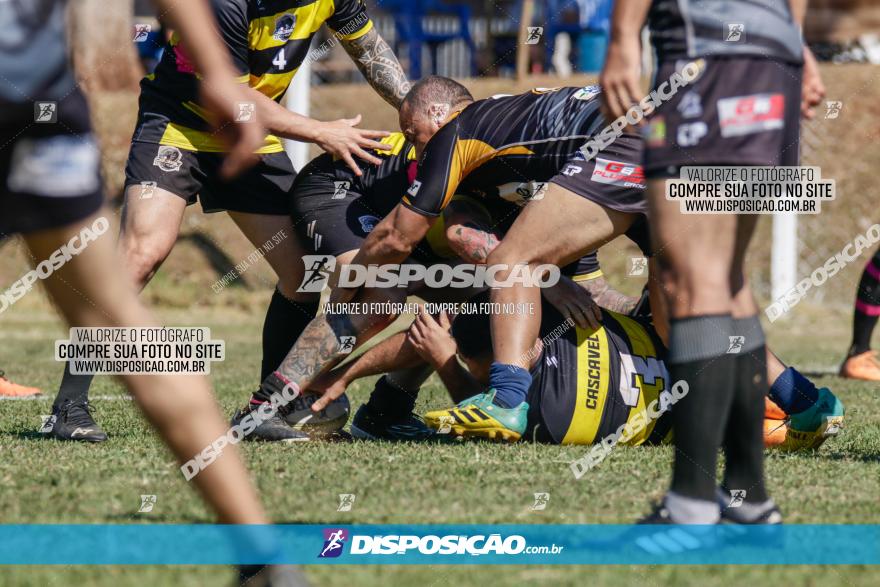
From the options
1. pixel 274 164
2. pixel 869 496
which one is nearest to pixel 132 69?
pixel 274 164

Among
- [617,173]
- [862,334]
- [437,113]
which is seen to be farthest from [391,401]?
[862,334]

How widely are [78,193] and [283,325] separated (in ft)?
9.74

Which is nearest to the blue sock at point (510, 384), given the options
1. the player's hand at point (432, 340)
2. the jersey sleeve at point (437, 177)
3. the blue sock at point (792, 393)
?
the player's hand at point (432, 340)

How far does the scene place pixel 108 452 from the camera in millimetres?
4309

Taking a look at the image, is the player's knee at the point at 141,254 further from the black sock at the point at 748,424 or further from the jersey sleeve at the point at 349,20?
the black sock at the point at 748,424

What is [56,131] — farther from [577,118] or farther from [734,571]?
[577,118]

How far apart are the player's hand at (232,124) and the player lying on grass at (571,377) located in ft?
6.91

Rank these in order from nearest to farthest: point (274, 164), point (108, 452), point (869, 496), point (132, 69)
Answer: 1. point (869, 496)
2. point (108, 452)
3. point (274, 164)
4. point (132, 69)

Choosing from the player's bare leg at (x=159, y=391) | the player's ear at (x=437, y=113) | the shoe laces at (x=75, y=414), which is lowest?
the shoe laces at (x=75, y=414)

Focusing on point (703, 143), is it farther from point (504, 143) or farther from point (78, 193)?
point (504, 143)

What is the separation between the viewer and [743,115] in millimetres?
2840

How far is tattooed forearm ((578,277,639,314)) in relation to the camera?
564 cm

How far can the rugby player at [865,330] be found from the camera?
24.5ft

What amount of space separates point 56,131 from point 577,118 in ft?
8.92
